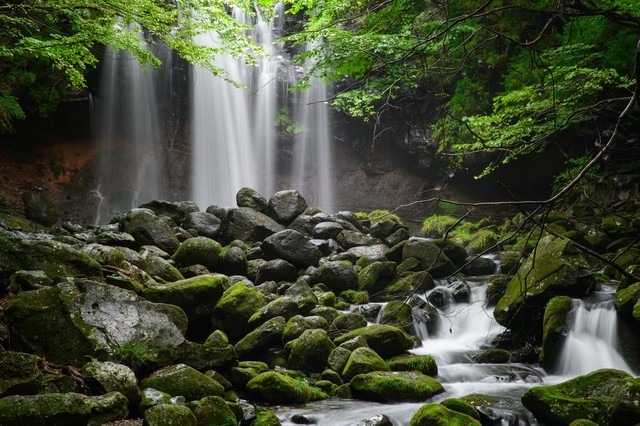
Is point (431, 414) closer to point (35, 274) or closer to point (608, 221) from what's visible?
point (35, 274)

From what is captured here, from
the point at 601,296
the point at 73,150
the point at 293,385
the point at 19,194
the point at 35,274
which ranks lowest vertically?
the point at 293,385

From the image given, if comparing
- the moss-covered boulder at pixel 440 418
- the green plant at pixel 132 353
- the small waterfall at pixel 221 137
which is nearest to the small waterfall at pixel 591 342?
the moss-covered boulder at pixel 440 418

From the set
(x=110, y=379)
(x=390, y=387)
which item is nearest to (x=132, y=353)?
(x=110, y=379)

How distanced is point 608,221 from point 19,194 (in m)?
18.4

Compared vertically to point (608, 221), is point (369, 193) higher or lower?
higher

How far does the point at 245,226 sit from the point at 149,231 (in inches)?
127

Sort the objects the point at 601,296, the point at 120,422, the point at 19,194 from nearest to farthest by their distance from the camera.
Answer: the point at 120,422 < the point at 601,296 < the point at 19,194

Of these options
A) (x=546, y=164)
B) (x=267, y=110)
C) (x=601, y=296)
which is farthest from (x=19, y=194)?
(x=546, y=164)

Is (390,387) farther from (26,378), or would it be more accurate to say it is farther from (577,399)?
(26,378)

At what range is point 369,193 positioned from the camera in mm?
23094

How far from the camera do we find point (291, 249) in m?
11.9

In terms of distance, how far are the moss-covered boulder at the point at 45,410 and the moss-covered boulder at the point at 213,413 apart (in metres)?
1.04

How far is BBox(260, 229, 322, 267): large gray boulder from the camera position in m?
11.8

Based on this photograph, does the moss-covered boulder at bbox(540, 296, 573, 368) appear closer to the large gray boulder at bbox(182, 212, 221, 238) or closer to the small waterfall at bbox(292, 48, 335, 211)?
the large gray boulder at bbox(182, 212, 221, 238)
